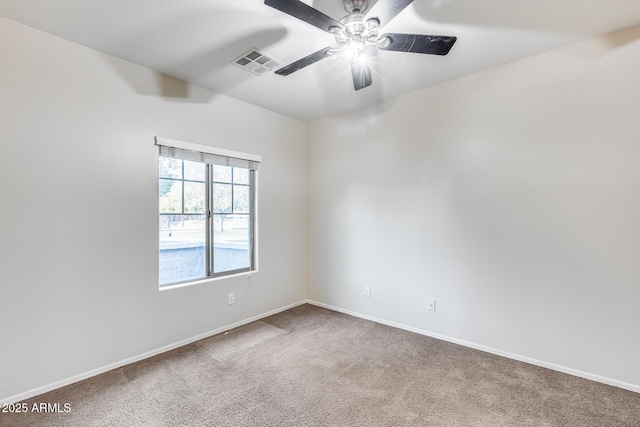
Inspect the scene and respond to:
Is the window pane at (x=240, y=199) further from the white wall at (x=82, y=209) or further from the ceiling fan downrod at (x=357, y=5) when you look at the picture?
the ceiling fan downrod at (x=357, y=5)

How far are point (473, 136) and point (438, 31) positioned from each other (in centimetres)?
109

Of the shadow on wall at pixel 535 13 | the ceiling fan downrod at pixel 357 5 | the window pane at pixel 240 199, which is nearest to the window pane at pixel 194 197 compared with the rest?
the window pane at pixel 240 199

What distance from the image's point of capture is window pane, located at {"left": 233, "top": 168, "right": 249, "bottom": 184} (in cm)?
345

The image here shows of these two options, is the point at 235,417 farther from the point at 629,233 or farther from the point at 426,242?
the point at 629,233

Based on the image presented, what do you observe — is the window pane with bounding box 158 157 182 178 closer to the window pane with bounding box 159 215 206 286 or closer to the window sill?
the window pane with bounding box 159 215 206 286

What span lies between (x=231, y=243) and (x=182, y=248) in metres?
0.57

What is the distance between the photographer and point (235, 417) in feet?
6.13

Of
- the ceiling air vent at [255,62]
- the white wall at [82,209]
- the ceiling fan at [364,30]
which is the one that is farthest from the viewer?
the ceiling air vent at [255,62]

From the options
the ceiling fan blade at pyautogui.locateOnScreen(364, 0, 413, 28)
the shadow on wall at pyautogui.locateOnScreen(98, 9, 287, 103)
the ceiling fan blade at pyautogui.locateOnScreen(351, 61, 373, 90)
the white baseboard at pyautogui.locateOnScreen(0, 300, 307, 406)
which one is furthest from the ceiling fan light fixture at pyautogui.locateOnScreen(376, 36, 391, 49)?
the white baseboard at pyautogui.locateOnScreen(0, 300, 307, 406)

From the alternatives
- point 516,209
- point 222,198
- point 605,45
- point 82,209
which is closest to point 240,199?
point 222,198

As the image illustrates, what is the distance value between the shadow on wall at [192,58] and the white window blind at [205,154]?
1.47ft

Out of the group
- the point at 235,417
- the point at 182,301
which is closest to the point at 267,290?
the point at 182,301

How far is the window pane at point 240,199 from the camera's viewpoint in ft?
11.3

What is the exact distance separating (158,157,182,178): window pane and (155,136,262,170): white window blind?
0.33 feet
